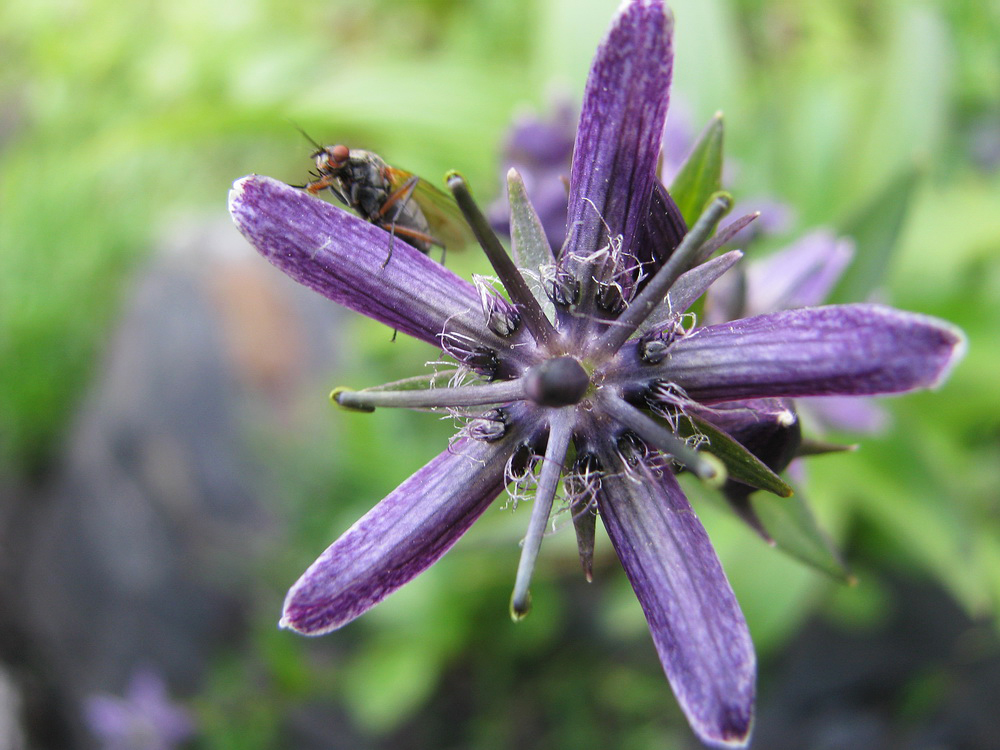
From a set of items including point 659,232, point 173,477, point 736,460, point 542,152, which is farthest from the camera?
point 173,477

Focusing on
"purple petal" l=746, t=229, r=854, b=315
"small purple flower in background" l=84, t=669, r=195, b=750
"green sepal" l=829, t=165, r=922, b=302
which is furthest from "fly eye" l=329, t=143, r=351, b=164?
"small purple flower in background" l=84, t=669, r=195, b=750

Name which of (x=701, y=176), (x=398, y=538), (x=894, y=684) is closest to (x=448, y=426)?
(x=894, y=684)

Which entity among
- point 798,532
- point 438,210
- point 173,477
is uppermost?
point 438,210

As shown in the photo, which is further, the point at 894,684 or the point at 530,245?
the point at 894,684

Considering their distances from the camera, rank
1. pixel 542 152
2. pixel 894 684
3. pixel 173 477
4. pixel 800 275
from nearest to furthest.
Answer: pixel 800 275, pixel 542 152, pixel 894 684, pixel 173 477

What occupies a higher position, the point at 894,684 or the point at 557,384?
the point at 557,384

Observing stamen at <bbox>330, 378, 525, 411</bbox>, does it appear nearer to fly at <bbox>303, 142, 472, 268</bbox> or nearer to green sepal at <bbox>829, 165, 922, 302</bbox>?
fly at <bbox>303, 142, 472, 268</bbox>

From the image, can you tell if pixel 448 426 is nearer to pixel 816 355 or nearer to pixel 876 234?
pixel 876 234
